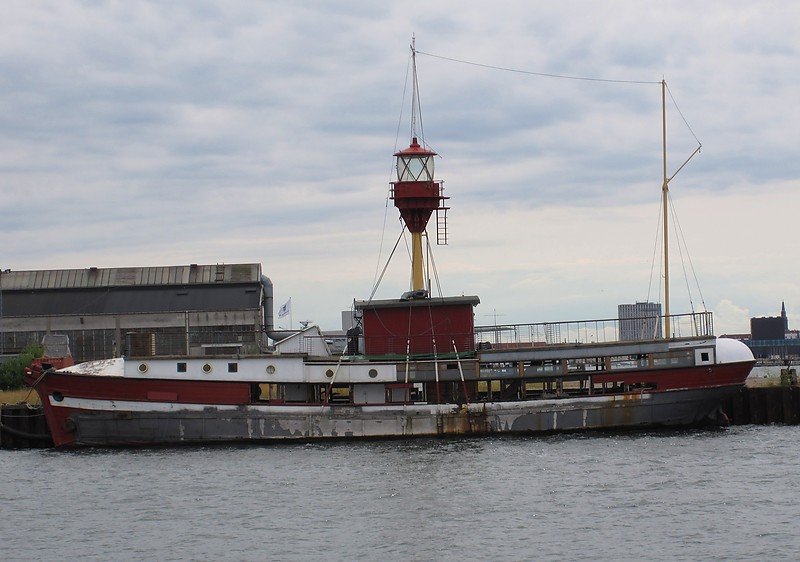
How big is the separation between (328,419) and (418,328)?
633 centimetres

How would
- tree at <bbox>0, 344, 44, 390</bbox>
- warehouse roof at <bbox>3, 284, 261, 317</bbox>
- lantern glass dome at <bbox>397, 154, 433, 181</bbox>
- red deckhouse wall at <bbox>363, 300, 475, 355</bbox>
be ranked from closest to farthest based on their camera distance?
red deckhouse wall at <bbox>363, 300, 475, 355</bbox>, lantern glass dome at <bbox>397, 154, 433, 181</bbox>, tree at <bbox>0, 344, 44, 390</bbox>, warehouse roof at <bbox>3, 284, 261, 317</bbox>

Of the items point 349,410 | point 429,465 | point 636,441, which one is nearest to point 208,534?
point 429,465

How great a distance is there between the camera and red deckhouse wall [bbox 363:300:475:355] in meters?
58.2

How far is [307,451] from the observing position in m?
52.1

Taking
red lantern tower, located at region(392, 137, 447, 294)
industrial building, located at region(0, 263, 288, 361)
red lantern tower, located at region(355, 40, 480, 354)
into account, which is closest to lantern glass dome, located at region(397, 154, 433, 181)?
red lantern tower, located at region(392, 137, 447, 294)

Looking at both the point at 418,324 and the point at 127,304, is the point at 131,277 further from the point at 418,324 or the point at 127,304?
the point at 418,324

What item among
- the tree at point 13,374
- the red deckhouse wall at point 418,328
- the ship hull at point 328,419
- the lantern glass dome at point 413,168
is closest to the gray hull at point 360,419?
the ship hull at point 328,419

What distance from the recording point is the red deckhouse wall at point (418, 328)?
191 ft

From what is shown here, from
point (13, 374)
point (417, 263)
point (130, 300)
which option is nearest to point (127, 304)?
point (130, 300)

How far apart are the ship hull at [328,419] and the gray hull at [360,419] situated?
0.14 feet

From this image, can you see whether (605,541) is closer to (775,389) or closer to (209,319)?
(775,389)

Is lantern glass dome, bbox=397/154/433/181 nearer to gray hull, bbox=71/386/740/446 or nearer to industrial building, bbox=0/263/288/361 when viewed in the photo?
gray hull, bbox=71/386/740/446

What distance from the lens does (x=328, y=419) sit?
55469mm

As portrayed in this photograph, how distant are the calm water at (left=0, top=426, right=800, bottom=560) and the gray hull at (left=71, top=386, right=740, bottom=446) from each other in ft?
4.56
